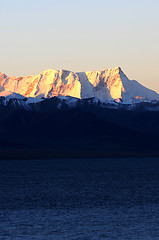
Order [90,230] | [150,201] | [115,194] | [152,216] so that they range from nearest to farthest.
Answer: [90,230] → [152,216] → [150,201] → [115,194]

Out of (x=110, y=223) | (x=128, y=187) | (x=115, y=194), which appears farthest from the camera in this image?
(x=128, y=187)

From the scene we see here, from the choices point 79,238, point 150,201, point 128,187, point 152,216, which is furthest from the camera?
point 128,187

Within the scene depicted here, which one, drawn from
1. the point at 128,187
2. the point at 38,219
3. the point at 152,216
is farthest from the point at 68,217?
the point at 128,187

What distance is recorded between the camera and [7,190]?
11125cm

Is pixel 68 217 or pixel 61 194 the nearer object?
pixel 68 217

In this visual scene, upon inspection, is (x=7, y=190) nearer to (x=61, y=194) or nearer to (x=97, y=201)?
(x=61, y=194)

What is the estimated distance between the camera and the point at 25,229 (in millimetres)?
62125

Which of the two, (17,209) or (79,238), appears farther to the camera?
(17,209)

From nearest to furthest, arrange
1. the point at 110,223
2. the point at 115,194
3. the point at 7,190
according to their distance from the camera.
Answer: the point at 110,223 → the point at 115,194 → the point at 7,190

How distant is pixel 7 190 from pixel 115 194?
21022 millimetres

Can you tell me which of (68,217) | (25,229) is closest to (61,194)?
Answer: (68,217)

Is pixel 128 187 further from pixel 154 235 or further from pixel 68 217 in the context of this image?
pixel 154 235

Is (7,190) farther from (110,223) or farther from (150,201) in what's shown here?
(110,223)

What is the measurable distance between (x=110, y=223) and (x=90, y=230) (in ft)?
16.4
